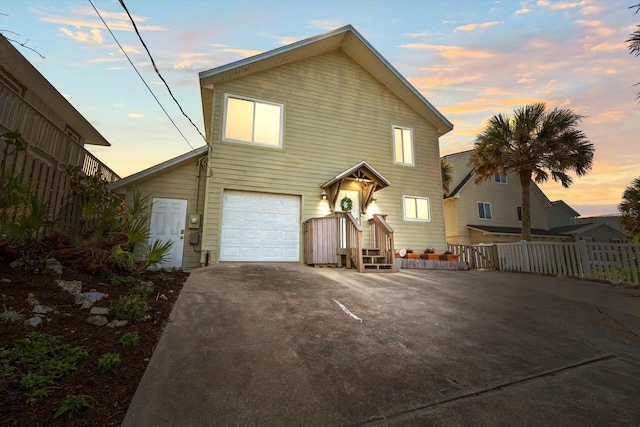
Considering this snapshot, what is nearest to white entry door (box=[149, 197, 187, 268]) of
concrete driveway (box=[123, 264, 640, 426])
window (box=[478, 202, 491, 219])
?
concrete driveway (box=[123, 264, 640, 426])

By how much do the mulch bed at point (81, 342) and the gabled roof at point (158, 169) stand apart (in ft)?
15.2

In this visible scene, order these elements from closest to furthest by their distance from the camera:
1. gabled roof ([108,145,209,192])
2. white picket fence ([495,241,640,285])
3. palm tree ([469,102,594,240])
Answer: white picket fence ([495,241,640,285]) < gabled roof ([108,145,209,192]) < palm tree ([469,102,594,240])

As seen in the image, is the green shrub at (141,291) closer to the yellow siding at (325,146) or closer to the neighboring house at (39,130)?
the neighboring house at (39,130)

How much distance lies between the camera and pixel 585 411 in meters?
2.01

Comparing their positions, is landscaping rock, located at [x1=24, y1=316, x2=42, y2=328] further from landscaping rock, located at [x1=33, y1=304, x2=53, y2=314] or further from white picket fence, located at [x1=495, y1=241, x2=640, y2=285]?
white picket fence, located at [x1=495, y1=241, x2=640, y2=285]

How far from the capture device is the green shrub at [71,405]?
1.70m

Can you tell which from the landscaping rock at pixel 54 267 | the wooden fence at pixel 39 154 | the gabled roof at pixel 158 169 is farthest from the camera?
the gabled roof at pixel 158 169

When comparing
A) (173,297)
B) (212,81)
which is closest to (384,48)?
(212,81)

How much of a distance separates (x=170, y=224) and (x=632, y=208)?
2359cm

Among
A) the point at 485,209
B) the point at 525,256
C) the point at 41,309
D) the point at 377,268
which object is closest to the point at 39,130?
the point at 41,309

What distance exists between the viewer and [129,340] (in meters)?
2.68

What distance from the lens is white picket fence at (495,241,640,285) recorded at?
24.7 ft

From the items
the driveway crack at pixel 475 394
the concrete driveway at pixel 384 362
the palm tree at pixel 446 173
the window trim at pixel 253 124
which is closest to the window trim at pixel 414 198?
the window trim at pixel 253 124

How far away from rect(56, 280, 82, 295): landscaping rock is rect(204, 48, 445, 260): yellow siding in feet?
15.0
